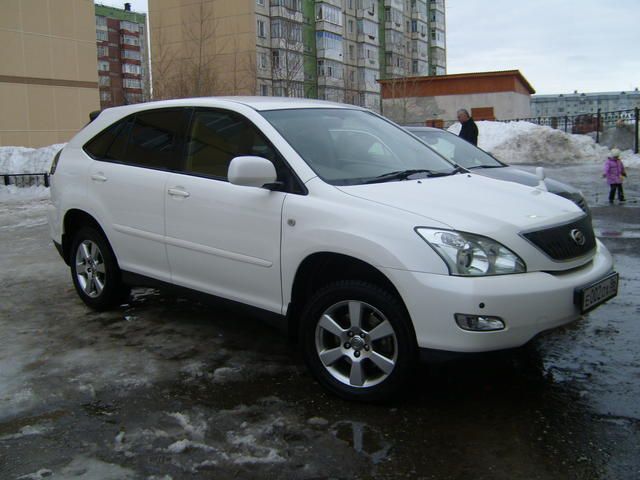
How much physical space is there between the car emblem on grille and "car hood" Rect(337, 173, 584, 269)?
3.6 inches

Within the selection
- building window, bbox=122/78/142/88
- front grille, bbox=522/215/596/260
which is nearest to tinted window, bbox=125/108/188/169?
front grille, bbox=522/215/596/260

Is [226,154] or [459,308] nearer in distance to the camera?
[459,308]

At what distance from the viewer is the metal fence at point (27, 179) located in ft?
59.0

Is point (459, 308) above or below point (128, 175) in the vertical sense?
below

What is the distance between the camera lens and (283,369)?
14.3 feet

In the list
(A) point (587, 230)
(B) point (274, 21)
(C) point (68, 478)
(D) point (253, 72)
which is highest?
(B) point (274, 21)

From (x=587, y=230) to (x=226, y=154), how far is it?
7.64ft

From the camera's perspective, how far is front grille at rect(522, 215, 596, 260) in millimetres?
3598

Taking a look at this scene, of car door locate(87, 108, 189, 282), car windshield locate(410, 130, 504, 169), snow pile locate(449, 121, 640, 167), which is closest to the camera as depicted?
car door locate(87, 108, 189, 282)

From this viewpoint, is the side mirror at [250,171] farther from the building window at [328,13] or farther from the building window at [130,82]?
the building window at [130,82]

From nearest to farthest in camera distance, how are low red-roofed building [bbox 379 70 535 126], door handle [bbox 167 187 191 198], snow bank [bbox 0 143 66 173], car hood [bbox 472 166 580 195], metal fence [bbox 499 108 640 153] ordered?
1. door handle [bbox 167 187 191 198]
2. car hood [bbox 472 166 580 195]
3. snow bank [bbox 0 143 66 173]
4. metal fence [bbox 499 108 640 153]
5. low red-roofed building [bbox 379 70 535 126]

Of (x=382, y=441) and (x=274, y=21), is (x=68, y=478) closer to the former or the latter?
(x=382, y=441)

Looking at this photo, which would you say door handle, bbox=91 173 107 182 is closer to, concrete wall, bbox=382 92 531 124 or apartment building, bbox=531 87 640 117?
concrete wall, bbox=382 92 531 124

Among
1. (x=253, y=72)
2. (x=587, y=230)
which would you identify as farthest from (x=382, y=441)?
(x=253, y=72)
